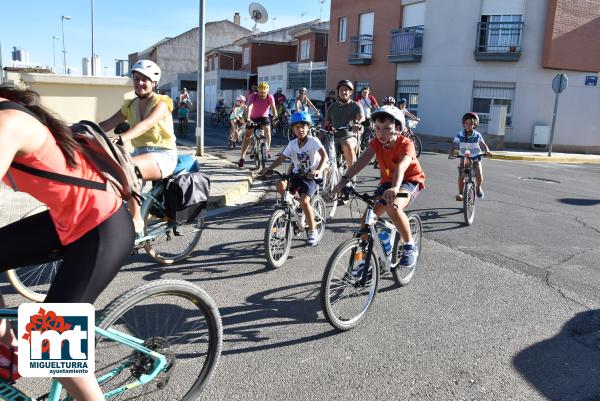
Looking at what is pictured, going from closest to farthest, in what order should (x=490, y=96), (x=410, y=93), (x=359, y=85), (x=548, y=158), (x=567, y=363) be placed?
(x=567, y=363), (x=548, y=158), (x=490, y=96), (x=410, y=93), (x=359, y=85)

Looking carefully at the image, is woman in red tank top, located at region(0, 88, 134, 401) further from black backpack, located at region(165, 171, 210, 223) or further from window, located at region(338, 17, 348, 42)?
window, located at region(338, 17, 348, 42)

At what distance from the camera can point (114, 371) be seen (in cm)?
249

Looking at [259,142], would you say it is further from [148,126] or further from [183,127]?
[183,127]

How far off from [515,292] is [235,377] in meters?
3.01

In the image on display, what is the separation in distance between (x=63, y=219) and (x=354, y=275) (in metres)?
2.50

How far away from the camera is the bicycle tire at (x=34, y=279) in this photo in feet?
14.0

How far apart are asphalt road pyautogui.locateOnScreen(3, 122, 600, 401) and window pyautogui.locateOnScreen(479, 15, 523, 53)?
55.5 feet

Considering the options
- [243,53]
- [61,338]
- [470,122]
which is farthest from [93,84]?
[243,53]

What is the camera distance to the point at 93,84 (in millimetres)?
10336

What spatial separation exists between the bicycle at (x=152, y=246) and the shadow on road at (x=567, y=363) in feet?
9.97

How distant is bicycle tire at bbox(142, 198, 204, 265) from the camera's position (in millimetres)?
4812

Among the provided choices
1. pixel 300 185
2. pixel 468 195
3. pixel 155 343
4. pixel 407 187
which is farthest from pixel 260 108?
pixel 155 343

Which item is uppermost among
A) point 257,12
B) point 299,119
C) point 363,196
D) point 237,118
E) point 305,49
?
point 257,12

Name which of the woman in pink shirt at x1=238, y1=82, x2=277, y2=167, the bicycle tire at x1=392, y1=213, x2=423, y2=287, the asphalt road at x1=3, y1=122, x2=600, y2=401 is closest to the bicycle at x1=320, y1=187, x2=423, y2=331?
the asphalt road at x1=3, y1=122, x2=600, y2=401
